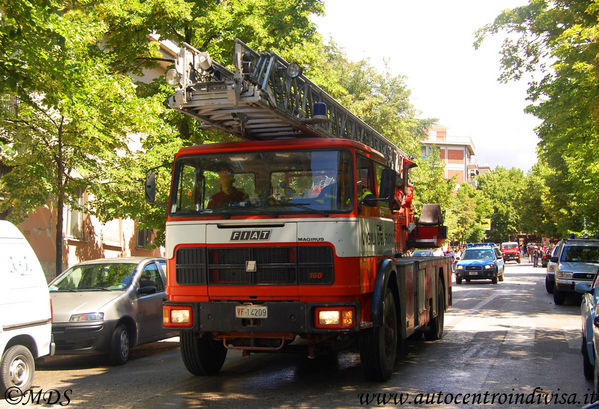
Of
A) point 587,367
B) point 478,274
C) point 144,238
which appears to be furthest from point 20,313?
point 478,274

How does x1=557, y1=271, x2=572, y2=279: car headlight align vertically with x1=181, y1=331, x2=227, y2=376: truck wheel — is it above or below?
above

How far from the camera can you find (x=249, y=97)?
730 centimetres

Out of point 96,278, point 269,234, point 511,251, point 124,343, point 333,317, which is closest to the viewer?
point 333,317

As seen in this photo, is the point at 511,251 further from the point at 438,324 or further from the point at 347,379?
the point at 347,379

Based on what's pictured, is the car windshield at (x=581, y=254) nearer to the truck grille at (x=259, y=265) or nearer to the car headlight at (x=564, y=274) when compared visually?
the car headlight at (x=564, y=274)

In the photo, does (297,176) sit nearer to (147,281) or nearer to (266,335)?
(266,335)

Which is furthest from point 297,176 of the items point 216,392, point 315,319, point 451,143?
point 451,143

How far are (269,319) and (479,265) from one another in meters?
25.0

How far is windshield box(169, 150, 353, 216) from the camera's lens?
725cm

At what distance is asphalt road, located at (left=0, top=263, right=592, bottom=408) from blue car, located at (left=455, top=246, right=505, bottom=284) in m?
18.2

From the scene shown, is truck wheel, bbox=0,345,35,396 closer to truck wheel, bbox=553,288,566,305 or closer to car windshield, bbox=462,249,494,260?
truck wheel, bbox=553,288,566,305

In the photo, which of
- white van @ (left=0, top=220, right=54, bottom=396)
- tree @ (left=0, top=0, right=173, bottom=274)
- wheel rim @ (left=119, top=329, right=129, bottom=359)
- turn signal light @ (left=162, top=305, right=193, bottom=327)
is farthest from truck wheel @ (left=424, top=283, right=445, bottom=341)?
tree @ (left=0, top=0, right=173, bottom=274)

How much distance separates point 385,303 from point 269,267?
1.63 metres

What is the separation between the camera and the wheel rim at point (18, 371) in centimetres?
738
